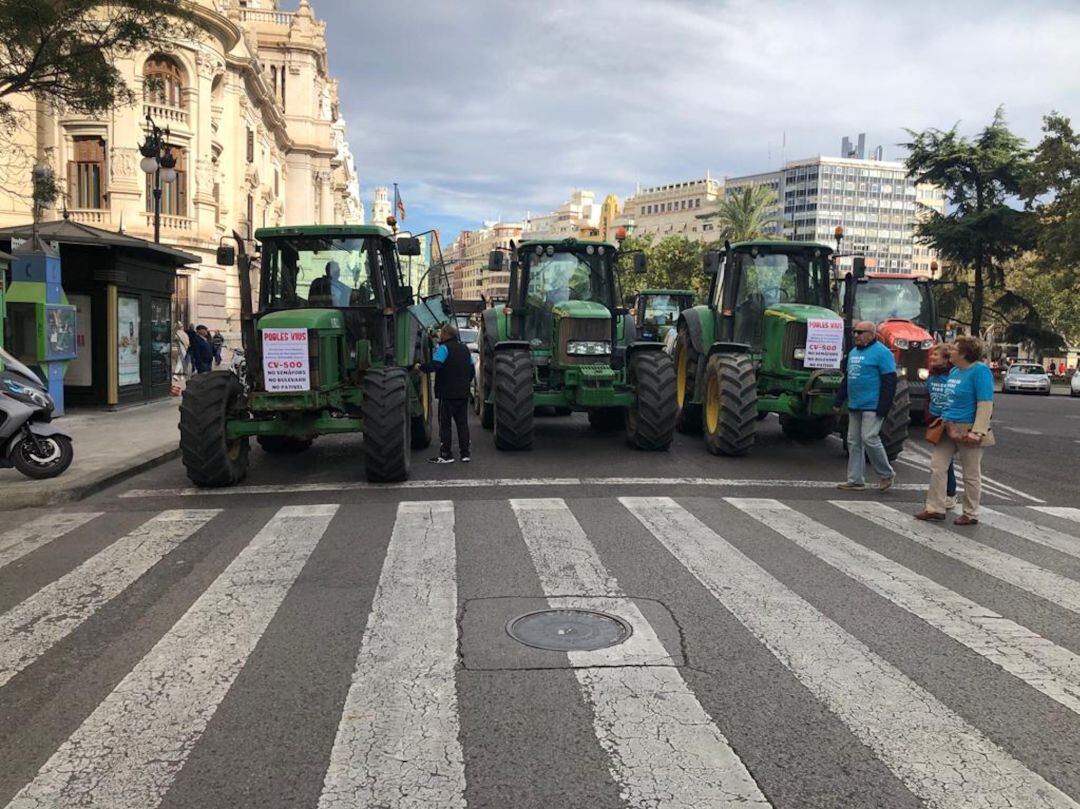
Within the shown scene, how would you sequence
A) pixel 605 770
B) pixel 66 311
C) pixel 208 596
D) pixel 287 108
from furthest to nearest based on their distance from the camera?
pixel 287 108
pixel 66 311
pixel 208 596
pixel 605 770

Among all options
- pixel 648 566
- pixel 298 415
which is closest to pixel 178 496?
pixel 298 415

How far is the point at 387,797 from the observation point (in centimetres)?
318

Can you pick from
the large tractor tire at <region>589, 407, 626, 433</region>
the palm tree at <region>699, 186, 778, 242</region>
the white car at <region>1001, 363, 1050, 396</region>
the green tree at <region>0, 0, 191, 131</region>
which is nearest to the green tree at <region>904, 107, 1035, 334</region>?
the white car at <region>1001, 363, 1050, 396</region>

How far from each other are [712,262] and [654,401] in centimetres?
291

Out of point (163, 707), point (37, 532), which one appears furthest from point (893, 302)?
point (163, 707)

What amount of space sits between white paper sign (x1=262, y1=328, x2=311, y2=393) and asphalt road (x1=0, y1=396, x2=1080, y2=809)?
1541mm

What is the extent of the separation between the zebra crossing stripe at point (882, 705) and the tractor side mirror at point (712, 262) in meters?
7.89

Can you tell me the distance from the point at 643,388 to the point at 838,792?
8960 millimetres

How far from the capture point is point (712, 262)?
1362cm

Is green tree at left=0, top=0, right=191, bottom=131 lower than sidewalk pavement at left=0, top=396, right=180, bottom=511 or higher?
higher

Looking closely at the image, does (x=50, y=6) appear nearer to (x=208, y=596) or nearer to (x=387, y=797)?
(x=208, y=596)

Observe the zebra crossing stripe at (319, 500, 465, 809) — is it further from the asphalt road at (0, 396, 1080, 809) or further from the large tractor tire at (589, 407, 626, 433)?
the large tractor tire at (589, 407, 626, 433)

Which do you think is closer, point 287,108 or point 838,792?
point 838,792

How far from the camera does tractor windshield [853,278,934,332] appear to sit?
17250 millimetres
